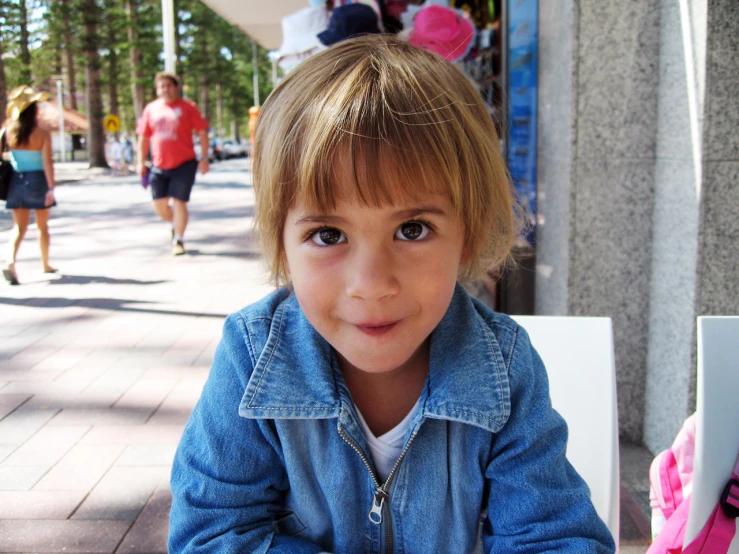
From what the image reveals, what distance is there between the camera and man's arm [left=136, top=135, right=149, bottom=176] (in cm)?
702

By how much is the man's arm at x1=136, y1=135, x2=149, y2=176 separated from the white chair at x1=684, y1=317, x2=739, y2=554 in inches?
259

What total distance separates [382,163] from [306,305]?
0.77ft

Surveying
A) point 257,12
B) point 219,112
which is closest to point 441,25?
point 257,12

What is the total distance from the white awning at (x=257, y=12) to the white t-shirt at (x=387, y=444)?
23.2ft

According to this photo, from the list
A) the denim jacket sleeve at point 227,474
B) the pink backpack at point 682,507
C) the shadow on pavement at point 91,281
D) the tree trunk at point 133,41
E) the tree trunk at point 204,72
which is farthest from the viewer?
the tree trunk at point 204,72

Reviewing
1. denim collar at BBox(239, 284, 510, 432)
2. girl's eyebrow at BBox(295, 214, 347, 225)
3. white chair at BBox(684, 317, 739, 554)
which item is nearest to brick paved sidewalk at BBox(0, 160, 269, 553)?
denim collar at BBox(239, 284, 510, 432)

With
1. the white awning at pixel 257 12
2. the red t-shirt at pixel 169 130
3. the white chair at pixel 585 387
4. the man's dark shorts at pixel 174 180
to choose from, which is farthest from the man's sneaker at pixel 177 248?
the white chair at pixel 585 387

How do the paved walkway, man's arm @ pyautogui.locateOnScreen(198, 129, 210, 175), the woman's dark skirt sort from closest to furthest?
the paved walkway → the woman's dark skirt → man's arm @ pyautogui.locateOnScreen(198, 129, 210, 175)

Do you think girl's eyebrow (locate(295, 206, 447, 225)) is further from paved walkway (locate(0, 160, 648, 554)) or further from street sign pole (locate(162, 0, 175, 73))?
street sign pole (locate(162, 0, 175, 73))

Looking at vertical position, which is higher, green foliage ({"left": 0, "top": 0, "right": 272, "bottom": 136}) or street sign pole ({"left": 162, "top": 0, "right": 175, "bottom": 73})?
street sign pole ({"left": 162, "top": 0, "right": 175, "bottom": 73})

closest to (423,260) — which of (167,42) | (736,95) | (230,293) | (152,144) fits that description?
(736,95)

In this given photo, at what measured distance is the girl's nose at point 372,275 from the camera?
3.05ft

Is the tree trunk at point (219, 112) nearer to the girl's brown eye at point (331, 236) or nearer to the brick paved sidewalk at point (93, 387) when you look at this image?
the brick paved sidewalk at point (93, 387)

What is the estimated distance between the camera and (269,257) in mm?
1178
